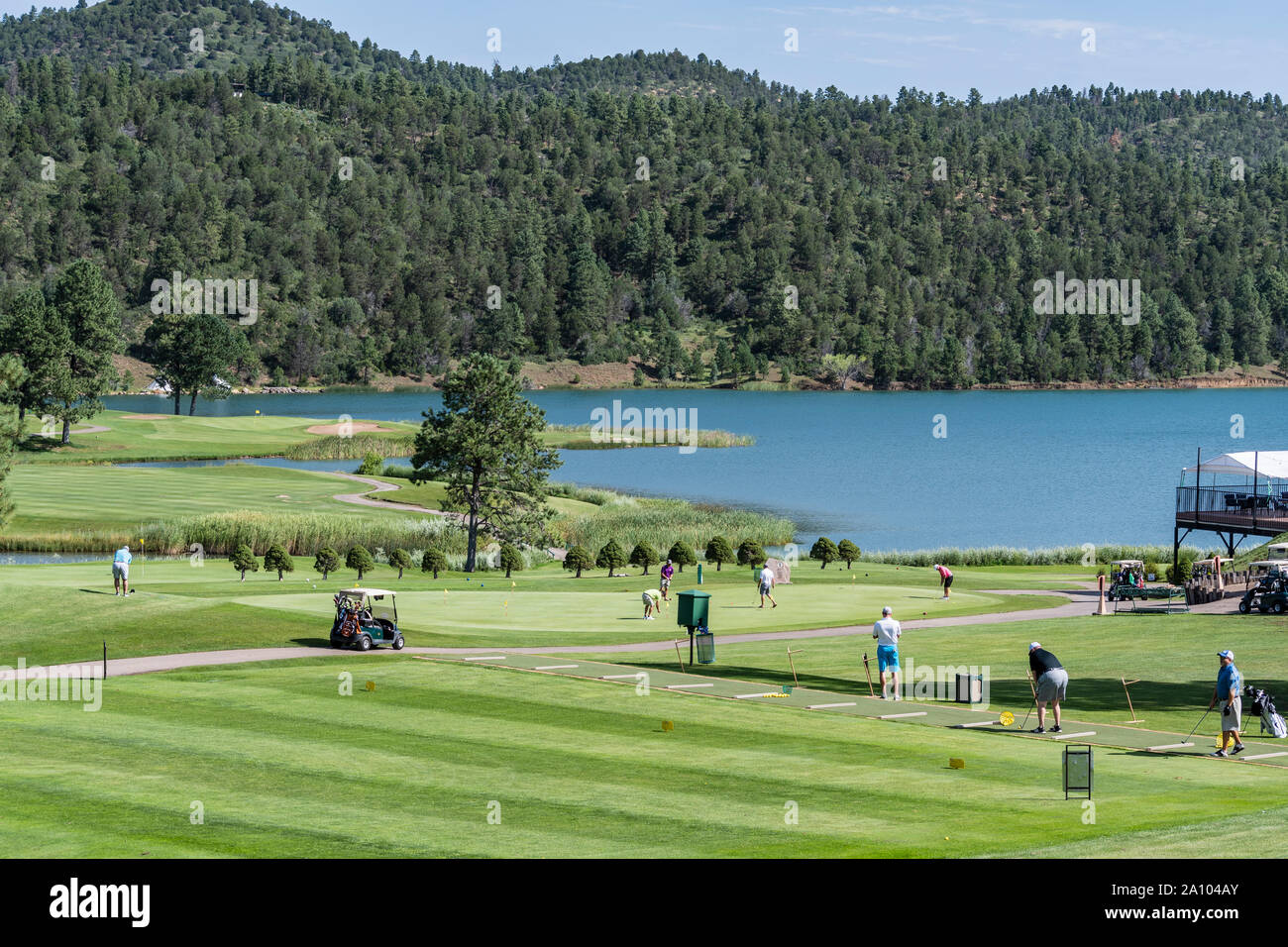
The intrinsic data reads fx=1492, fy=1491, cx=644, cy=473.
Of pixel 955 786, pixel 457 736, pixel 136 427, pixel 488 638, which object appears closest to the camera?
pixel 955 786

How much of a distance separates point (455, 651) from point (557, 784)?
19.1 metres

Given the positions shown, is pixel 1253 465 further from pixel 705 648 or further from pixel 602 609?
pixel 705 648

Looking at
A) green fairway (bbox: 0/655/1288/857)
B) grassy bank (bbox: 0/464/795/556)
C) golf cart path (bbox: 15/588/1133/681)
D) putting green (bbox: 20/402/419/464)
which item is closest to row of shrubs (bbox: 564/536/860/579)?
grassy bank (bbox: 0/464/795/556)

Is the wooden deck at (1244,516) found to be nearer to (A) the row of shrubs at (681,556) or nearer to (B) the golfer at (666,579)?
(A) the row of shrubs at (681,556)

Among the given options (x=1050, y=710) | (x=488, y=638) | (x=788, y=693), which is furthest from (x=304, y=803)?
(x=488, y=638)

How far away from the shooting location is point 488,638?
45.8 m

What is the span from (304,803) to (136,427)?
139 metres

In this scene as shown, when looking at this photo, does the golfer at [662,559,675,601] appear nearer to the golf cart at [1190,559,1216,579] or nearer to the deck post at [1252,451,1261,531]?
the golf cart at [1190,559,1216,579]

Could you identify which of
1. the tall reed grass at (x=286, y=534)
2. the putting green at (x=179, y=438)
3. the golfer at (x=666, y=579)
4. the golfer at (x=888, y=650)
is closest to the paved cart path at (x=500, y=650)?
the golfer at (x=666, y=579)

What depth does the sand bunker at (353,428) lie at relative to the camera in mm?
160125

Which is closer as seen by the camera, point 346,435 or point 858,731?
point 858,731

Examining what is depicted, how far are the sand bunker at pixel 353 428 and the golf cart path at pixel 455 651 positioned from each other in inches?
4439

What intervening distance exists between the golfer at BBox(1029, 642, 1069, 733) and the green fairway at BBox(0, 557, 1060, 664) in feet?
58.8
